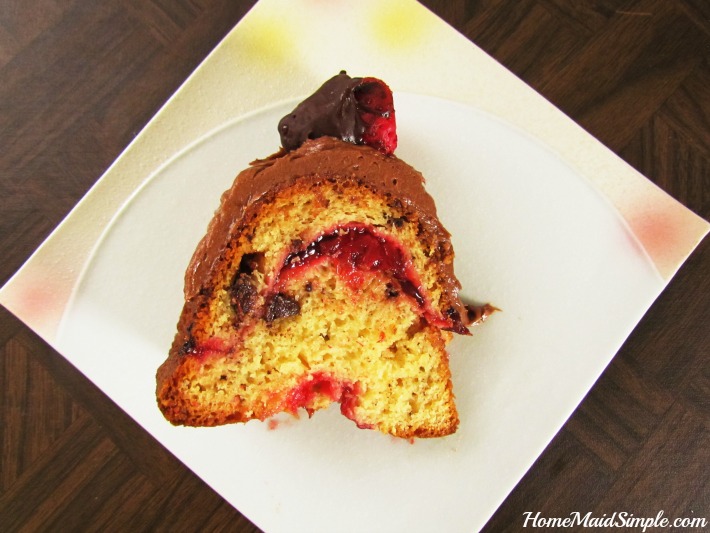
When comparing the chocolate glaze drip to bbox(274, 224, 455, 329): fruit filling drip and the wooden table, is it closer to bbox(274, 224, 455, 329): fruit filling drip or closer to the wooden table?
bbox(274, 224, 455, 329): fruit filling drip

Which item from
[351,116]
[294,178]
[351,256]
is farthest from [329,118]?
[351,256]

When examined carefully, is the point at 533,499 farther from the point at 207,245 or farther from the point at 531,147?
the point at 207,245

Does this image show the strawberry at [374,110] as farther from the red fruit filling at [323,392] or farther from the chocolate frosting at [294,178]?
the red fruit filling at [323,392]

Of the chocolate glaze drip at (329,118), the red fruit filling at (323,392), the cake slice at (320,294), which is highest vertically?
the chocolate glaze drip at (329,118)

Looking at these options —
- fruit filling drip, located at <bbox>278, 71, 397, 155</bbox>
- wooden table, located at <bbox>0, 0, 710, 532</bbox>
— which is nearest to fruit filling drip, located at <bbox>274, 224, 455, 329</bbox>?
fruit filling drip, located at <bbox>278, 71, 397, 155</bbox>

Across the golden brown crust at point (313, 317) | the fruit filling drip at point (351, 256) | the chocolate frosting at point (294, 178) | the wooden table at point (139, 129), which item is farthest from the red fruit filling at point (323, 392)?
the wooden table at point (139, 129)

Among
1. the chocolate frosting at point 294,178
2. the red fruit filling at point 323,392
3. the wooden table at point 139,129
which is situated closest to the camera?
the chocolate frosting at point 294,178

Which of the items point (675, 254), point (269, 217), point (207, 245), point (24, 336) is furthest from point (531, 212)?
point (24, 336)
